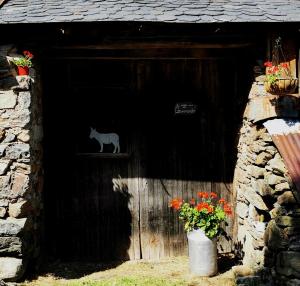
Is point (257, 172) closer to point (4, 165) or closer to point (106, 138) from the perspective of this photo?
point (106, 138)

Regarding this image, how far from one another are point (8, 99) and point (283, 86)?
140 inches

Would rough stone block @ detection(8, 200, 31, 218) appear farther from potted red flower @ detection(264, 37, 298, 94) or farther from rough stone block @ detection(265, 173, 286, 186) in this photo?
potted red flower @ detection(264, 37, 298, 94)

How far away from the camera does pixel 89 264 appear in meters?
6.54

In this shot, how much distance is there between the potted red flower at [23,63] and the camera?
5.46m

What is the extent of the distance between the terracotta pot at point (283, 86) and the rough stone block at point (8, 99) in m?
3.31

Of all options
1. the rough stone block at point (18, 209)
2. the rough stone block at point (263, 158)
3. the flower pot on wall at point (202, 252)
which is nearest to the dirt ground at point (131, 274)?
the flower pot on wall at point (202, 252)

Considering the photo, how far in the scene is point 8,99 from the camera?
553 cm

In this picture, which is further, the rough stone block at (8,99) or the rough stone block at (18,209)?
the rough stone block at (8,99)

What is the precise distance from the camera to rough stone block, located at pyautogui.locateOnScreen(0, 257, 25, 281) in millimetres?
5270

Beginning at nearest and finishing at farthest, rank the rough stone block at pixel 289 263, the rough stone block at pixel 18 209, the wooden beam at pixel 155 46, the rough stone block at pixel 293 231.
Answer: the rough stone block at pixel 289 263 < the rough stone block at pixel 293 231 < the rough stone block at pixel 18 209 < the wooden beam at pixel 155 46

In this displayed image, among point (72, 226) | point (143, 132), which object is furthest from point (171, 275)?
point (143, 132)

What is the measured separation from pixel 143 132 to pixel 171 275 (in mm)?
2190

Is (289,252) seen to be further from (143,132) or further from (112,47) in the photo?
(112,47)

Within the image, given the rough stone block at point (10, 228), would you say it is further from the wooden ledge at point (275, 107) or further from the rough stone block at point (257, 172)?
the wooden ledge at point (275, 107)
